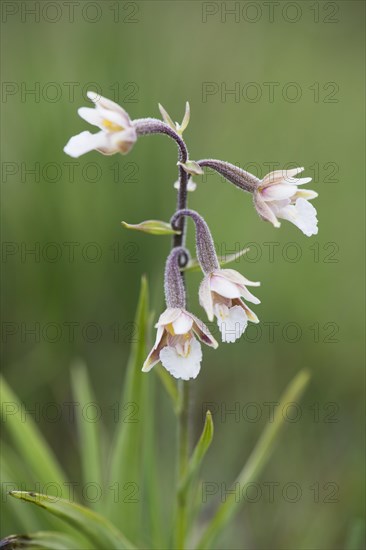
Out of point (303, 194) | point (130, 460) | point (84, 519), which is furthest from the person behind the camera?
point (130, 460)

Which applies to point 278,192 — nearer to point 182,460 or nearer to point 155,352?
point 155,352

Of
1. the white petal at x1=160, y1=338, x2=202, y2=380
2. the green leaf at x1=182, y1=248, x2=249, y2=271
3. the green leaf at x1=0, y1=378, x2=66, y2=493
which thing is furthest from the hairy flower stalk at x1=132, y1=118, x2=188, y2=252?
the green leaf at x1=0, y1=378, x2=66, y2=493

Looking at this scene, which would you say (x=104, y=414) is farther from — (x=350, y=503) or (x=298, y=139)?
(x=298, y=139)

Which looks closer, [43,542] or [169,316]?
[169,316]

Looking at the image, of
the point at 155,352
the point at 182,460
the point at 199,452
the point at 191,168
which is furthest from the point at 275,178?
the point at 182,460

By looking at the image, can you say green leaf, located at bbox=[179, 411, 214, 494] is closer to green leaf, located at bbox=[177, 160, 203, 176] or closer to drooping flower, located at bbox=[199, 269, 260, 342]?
drooping flower, located at bbox=[199, 269, 260, 342]

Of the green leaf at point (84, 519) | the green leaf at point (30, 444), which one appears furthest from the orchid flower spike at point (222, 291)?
the green leaf at point (30, 444)
